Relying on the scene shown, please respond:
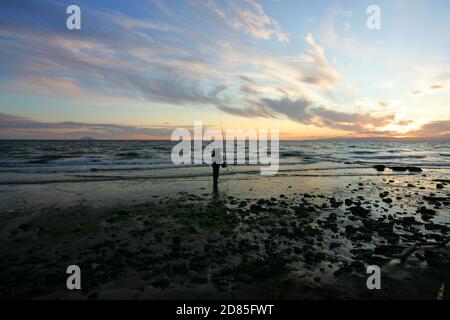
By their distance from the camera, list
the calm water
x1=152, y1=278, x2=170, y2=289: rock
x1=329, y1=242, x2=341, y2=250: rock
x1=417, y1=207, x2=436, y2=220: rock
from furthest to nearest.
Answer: the calm water
x1=417, y1=207, x2=436, y2=220: rock
x1=329, y1=242, x2=341, y2=250: rock
x1=152, y1=278, x2=170, y2=289: rock

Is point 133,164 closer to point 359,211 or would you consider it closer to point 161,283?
point 359,211

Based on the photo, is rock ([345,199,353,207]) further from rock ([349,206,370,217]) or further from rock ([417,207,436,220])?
rock ([417,207,436,220])

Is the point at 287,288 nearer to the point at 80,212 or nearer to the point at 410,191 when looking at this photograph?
the point at 80,212

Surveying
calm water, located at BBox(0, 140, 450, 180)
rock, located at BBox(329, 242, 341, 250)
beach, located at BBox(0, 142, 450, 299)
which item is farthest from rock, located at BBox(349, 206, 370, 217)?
calm water, located at BBox(0, 140, 450, 180)

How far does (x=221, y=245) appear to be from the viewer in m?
9.54

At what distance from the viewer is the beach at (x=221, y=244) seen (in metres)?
6.83

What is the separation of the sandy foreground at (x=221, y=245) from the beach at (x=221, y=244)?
37mm

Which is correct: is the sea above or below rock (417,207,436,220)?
above

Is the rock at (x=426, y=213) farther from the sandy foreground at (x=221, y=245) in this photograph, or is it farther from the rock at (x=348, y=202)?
the rock at (x=348, y=202)

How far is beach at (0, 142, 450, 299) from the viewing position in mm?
6832

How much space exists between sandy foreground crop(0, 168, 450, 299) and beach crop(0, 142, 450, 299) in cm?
4

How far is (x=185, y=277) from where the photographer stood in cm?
729

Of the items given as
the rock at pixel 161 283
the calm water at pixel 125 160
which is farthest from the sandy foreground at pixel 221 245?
the calm water at pixel 125 160
